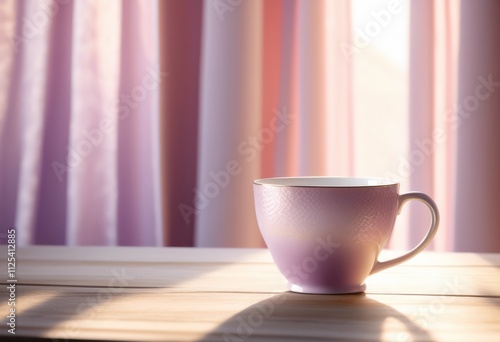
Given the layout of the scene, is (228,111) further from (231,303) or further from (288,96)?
(231,303)

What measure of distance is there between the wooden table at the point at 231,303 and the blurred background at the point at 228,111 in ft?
2.34

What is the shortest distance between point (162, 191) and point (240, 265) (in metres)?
0.82

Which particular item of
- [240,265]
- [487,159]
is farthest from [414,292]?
[487,159]

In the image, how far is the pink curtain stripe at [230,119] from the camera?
1.45 meters

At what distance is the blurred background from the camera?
145 centimetres

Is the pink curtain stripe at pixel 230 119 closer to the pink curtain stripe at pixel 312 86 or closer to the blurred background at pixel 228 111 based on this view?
the blurred background at pixel 228 111

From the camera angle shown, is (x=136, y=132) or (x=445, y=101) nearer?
(x=445, y=101)

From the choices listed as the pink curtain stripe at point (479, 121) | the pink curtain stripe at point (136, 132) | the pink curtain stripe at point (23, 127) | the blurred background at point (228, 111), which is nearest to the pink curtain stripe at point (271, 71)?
the blurred background at point (228, 111)

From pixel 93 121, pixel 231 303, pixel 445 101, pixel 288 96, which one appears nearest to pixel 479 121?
pixel 445 101

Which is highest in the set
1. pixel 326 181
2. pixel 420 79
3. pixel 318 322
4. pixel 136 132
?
pixel 420 79

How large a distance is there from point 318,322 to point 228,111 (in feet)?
3.33

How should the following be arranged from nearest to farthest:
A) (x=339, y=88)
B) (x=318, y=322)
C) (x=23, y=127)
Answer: (x=318, y=322), (x=339, y=88), (x=23, y=127)

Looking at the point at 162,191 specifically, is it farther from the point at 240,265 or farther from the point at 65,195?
the point at 240,265

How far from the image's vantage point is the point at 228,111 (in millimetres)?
1453
